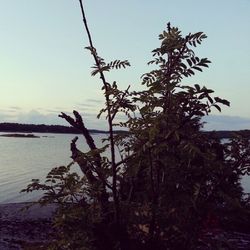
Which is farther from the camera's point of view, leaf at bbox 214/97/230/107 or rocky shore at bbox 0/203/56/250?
rocky shore at bbox 0/203/56/250

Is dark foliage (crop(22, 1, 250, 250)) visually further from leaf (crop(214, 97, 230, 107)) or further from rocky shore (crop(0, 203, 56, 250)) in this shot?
rocky shore (crop(0, 203, 56, 250))

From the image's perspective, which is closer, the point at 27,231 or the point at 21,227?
the point at 27,231

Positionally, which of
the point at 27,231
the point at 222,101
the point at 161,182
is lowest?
the point at 27,231

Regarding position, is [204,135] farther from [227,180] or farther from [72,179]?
[72,179]

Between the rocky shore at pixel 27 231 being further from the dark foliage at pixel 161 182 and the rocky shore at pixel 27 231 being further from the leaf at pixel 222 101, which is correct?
the leaf at pixel 222 101

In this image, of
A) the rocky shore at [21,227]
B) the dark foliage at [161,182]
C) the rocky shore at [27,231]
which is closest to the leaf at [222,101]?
the dark foliage at [161,182]

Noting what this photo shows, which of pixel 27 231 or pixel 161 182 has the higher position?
pixel 161 182

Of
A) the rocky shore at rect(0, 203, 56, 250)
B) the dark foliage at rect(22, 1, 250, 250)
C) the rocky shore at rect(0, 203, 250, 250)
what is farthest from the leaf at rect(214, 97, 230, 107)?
the rocky shore at rect(0, 203, 56, 250)

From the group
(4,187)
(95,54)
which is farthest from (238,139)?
(4,187)

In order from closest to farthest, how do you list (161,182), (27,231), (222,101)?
(222,101) → (161,182) → (27,231)

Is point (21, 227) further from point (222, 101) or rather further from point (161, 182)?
point (222, 101)

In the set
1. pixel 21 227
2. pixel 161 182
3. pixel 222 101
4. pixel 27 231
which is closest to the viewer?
pixel 222 101

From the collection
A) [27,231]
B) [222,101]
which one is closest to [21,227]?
[27,231]

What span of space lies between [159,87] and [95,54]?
65 cm
